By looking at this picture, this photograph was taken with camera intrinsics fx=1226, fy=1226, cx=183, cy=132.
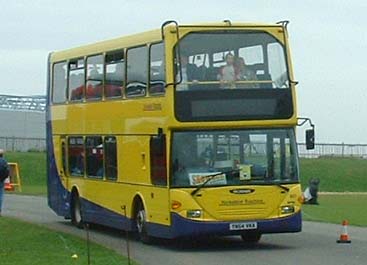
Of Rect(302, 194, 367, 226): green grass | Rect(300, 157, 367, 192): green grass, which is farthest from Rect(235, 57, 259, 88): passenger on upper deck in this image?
Rect(300, 157, 367, 192): green grass

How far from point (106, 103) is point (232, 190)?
15.3ft

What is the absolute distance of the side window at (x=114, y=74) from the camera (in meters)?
24.8

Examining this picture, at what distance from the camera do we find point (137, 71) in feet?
78.3

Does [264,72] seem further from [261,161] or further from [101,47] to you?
[101,47]

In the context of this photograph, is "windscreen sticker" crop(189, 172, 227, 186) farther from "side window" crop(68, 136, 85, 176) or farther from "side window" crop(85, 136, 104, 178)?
"side window" crop(68, 136, 85, 176)

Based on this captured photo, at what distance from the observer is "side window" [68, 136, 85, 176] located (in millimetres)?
27797

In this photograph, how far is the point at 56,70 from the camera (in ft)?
97.5

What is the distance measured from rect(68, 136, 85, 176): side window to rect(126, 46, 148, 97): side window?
149 inches

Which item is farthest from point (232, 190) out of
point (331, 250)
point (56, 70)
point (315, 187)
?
point (315, 187)

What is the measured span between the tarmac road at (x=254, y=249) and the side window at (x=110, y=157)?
1366 millimetres

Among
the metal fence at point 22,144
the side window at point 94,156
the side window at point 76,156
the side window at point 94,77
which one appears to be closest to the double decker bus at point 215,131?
the side window at point 94,77

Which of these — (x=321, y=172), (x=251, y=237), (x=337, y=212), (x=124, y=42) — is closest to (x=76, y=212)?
(x=124, y=42)

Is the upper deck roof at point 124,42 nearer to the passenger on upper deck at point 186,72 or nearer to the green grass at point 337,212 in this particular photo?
the passenger on upper deck at point 186,72

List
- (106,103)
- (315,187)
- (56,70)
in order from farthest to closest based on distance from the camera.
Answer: (315,187) → (56,70) → (106,103)
